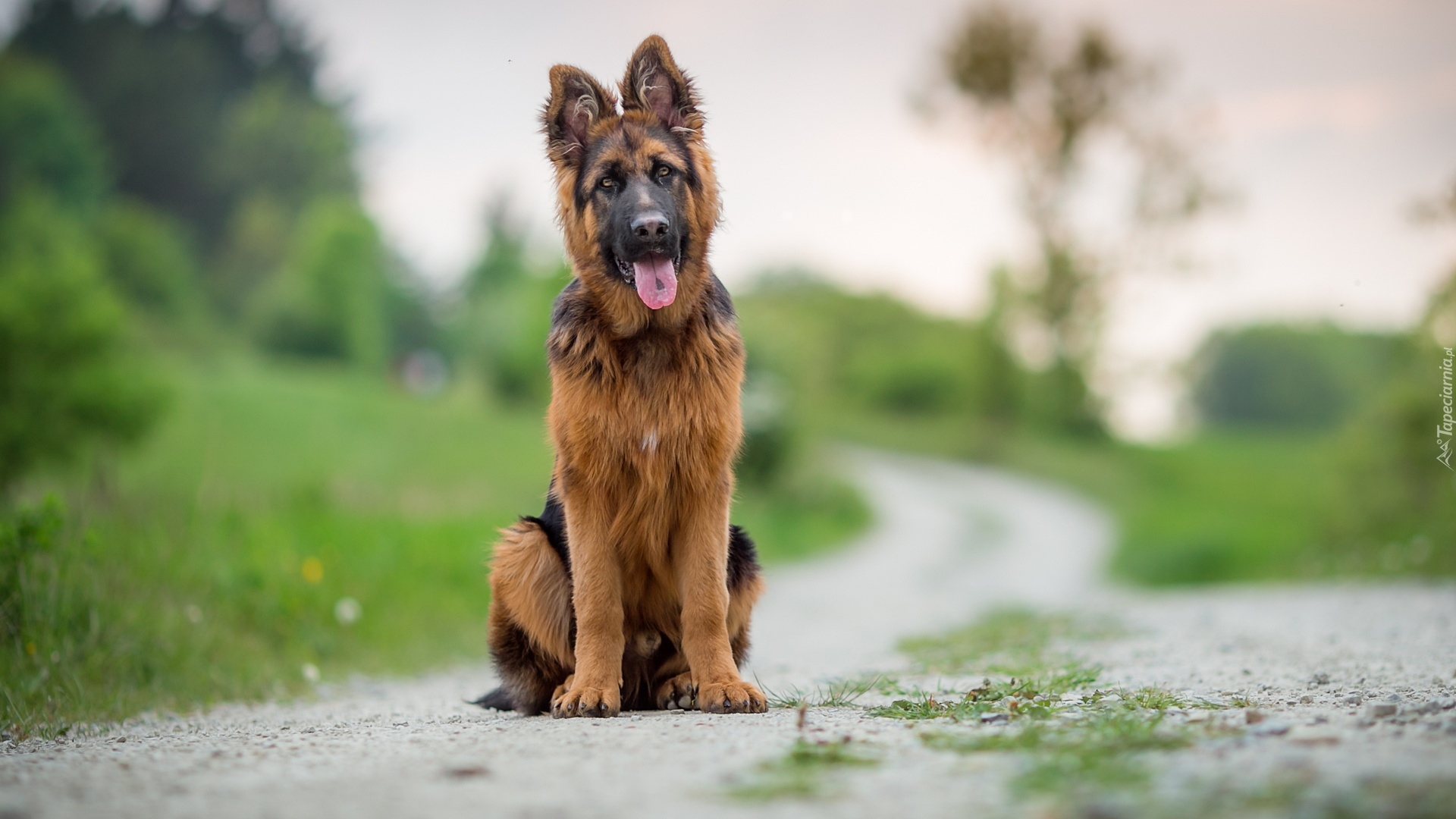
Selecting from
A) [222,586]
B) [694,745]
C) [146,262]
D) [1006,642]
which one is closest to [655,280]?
[694,745]

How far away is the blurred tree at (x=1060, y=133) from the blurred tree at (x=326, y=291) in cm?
2765

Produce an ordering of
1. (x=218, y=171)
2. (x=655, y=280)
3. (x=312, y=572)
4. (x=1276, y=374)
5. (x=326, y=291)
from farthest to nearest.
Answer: (x=218, y=171)
(x=326, y=291)
(x=1276, y=374)
(x=312, y=572)
(x=655, y=280)

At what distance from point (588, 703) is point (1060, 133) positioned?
33.0 metres

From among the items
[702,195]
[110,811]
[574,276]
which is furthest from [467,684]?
[110,811]

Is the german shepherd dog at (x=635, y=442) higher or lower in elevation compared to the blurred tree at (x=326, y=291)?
lower

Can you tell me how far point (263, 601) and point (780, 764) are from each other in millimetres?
6396

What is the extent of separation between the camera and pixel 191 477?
18.6 m

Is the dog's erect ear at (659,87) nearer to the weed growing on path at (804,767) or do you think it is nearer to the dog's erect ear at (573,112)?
the dog's erect ear at (573,112)

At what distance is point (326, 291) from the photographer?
4828 centimetres

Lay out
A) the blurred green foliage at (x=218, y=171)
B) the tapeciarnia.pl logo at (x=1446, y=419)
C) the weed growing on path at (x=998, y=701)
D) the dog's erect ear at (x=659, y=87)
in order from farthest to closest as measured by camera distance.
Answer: the blurred green foliage at (x=218, y=171) < the tapeciarnia.pl logo at (x=1446, y=419) < the dog's erect ear at (x=659, y=87) < the weed growing on path at (x=998, y=701)

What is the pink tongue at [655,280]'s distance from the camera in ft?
15.9

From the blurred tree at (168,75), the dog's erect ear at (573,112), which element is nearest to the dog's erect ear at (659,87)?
the dog's erect ear at (573,112)

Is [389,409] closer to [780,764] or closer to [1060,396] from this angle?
[1060,396]

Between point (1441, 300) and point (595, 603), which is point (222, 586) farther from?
point (1441, 300)
